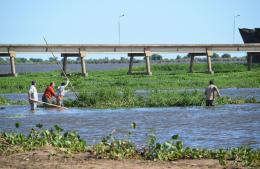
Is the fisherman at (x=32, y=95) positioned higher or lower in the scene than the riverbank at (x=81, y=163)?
higher

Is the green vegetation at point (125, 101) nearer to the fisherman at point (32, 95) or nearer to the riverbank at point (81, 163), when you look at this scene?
the fisherman at point (32, 95)

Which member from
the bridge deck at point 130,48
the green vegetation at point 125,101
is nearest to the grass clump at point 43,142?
the green vegetation at point 125,101

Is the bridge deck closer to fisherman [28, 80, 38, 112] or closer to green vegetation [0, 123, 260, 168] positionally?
fisherman [28, 80, 38, 112]

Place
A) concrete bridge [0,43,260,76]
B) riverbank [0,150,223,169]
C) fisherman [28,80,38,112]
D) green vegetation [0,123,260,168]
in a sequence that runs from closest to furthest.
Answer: riverbank [0,150,223,169] < green vegetation [0,123,260,168] < fisherman [28,80,38,112] < concrete bridge [0,43,260,76]

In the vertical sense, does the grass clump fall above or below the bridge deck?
below

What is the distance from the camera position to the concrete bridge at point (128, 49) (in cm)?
6025

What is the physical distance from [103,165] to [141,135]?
686cm

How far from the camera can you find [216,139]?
55.8ft

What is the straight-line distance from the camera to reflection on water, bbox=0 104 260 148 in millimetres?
17344

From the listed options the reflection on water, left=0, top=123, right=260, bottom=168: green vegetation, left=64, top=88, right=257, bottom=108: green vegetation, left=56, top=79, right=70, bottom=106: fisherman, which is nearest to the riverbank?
left=0, top=123, right=260, bottom=168: green vegetation

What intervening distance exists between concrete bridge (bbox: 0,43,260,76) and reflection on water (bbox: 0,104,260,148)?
31.7 m

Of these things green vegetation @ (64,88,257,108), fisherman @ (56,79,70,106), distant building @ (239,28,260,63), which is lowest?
green vegetation @ (64,88,257,108)

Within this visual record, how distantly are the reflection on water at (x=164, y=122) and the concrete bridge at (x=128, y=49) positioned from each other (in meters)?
31.7

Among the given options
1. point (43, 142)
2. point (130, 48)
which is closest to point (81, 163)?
point (43, 142)
